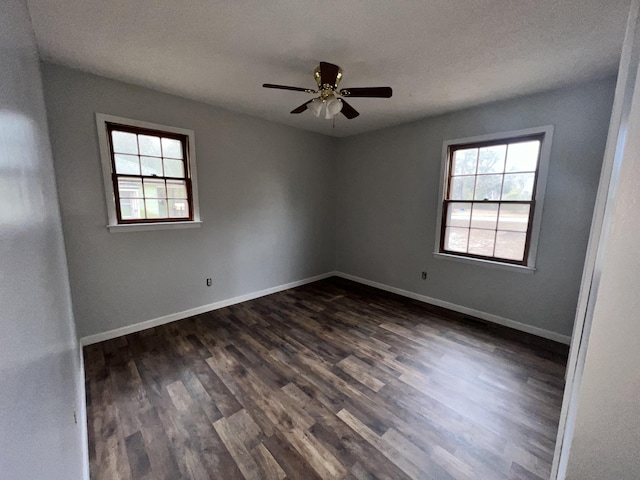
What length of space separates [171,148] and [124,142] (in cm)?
44

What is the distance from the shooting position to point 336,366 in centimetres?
225

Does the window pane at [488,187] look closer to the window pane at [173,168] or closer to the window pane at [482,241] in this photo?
the window pane at [482,241]

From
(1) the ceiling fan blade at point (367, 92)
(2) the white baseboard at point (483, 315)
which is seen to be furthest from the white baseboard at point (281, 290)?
(1) the ceiling fan blade at point (367, 92)

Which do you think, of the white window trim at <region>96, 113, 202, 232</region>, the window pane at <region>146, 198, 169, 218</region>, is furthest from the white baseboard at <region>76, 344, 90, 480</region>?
the window pane at <region>146, 198, 169, 218</region>

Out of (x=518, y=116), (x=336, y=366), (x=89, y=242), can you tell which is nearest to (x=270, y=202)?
(x=89, y=242)

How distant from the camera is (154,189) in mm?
2816

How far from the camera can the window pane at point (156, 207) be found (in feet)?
9.20

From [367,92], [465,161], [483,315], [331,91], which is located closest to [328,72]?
[331,91]

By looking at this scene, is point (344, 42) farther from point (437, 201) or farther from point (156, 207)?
point (156, 207)

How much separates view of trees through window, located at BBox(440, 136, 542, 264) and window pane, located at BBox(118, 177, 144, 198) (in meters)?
3.77

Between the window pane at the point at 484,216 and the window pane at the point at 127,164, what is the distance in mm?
4008

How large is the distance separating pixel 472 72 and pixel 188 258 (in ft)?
11.8

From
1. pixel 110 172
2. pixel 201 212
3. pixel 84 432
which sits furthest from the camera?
pixel 201 212

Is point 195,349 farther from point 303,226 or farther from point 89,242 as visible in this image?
point 303,226
